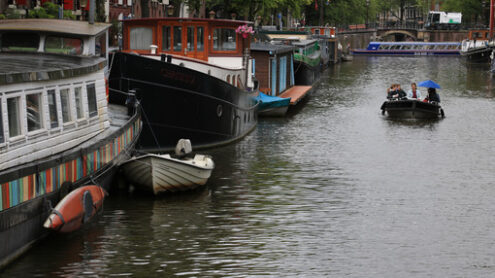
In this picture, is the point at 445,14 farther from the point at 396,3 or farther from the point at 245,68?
the point at 245,68

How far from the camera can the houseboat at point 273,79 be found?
3881 cm

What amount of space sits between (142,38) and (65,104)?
11.9 metres

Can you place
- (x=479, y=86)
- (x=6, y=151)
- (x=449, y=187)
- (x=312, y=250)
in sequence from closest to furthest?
(x=6, y=151) → (x=312, y=250) → (x=449, y=187) → (x=479, y=86)

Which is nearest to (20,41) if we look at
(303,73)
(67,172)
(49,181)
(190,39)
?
(67,172)

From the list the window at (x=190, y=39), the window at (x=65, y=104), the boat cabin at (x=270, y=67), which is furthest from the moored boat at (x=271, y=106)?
the window at (x=65, y=104)

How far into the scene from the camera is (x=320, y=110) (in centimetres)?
4356

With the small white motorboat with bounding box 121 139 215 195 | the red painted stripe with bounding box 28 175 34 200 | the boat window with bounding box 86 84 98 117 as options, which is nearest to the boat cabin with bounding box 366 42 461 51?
the small white motorboat with bounding box 121 139 215 195

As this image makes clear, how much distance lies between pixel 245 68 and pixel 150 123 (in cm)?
737

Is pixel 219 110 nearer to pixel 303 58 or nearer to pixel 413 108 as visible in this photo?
pixel 413 108

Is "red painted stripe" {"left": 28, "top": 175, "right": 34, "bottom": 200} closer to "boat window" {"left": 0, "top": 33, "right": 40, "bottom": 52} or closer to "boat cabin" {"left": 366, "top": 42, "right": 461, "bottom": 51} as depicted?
"boat window" {"left": 0, "top": 33, "right": 40, "bottom": 52}

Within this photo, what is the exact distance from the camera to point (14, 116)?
15.1m

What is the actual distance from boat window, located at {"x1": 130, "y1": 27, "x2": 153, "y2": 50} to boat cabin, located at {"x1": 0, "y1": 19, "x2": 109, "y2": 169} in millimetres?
6917

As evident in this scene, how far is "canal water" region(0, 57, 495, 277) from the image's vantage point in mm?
15477

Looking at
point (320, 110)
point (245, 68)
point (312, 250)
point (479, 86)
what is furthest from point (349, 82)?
point (312, 250)
